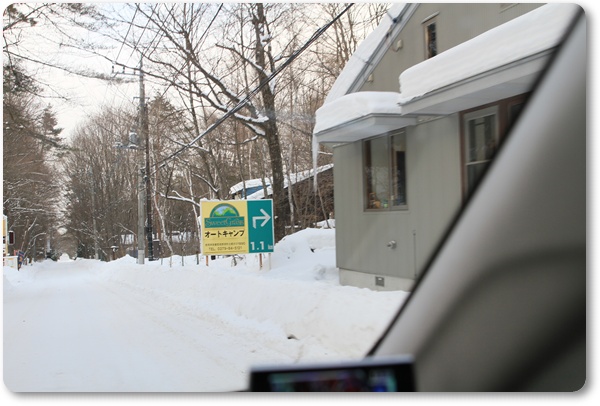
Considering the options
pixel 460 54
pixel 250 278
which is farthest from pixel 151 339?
pixel 460 54

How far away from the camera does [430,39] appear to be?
19.8ft

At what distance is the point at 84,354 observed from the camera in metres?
4.72

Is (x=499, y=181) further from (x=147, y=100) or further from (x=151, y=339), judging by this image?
(x=147, y=100)

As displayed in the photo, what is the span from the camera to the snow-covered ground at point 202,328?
3947 mm

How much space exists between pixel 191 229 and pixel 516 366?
14.6 m

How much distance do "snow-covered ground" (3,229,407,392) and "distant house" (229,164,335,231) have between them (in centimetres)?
31

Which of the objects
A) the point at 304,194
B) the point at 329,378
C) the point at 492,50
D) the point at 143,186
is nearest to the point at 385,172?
the point at 492,50

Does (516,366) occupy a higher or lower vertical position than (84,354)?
higher

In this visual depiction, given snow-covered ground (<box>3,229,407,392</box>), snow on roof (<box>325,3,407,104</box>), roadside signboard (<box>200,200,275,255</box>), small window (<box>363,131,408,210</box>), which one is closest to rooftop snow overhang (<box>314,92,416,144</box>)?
small window (<box>363,131,408,210</box>)

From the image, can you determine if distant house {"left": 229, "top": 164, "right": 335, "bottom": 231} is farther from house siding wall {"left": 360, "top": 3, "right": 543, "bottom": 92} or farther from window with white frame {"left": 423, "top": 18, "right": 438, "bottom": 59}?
window with white frame {"left": 423, "top": 18, "right": 438, "bottom": 59}

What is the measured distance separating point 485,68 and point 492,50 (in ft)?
0.56

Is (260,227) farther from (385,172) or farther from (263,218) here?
(385,172)

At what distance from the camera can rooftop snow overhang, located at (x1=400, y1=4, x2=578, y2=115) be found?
373 cm

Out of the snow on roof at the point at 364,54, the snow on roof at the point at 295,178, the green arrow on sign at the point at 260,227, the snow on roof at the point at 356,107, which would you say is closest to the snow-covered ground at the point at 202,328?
the green arrow on sign at the point at 260,227
